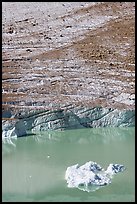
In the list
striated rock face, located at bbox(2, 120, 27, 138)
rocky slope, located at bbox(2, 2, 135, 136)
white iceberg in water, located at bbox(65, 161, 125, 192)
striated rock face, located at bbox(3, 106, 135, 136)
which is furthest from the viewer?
rocky slope, located at bbox(2, 2, 135, 136)

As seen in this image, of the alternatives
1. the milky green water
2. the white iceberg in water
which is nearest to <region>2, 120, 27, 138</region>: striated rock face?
the milky green water

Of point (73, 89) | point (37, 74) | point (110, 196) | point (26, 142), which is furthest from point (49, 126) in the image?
point (110, 196)

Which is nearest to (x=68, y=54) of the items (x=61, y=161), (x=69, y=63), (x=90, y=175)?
(x=69, y=63)

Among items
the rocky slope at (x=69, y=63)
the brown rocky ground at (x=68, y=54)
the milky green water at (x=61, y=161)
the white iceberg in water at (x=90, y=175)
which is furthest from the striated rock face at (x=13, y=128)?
the white iceberg in water at (x=90, y=175)

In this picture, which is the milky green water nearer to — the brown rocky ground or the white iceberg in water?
the white iceberg in water

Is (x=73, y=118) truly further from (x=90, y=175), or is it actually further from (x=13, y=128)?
(x=90, y=175)

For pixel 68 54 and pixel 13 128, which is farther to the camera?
pixel 68 54
